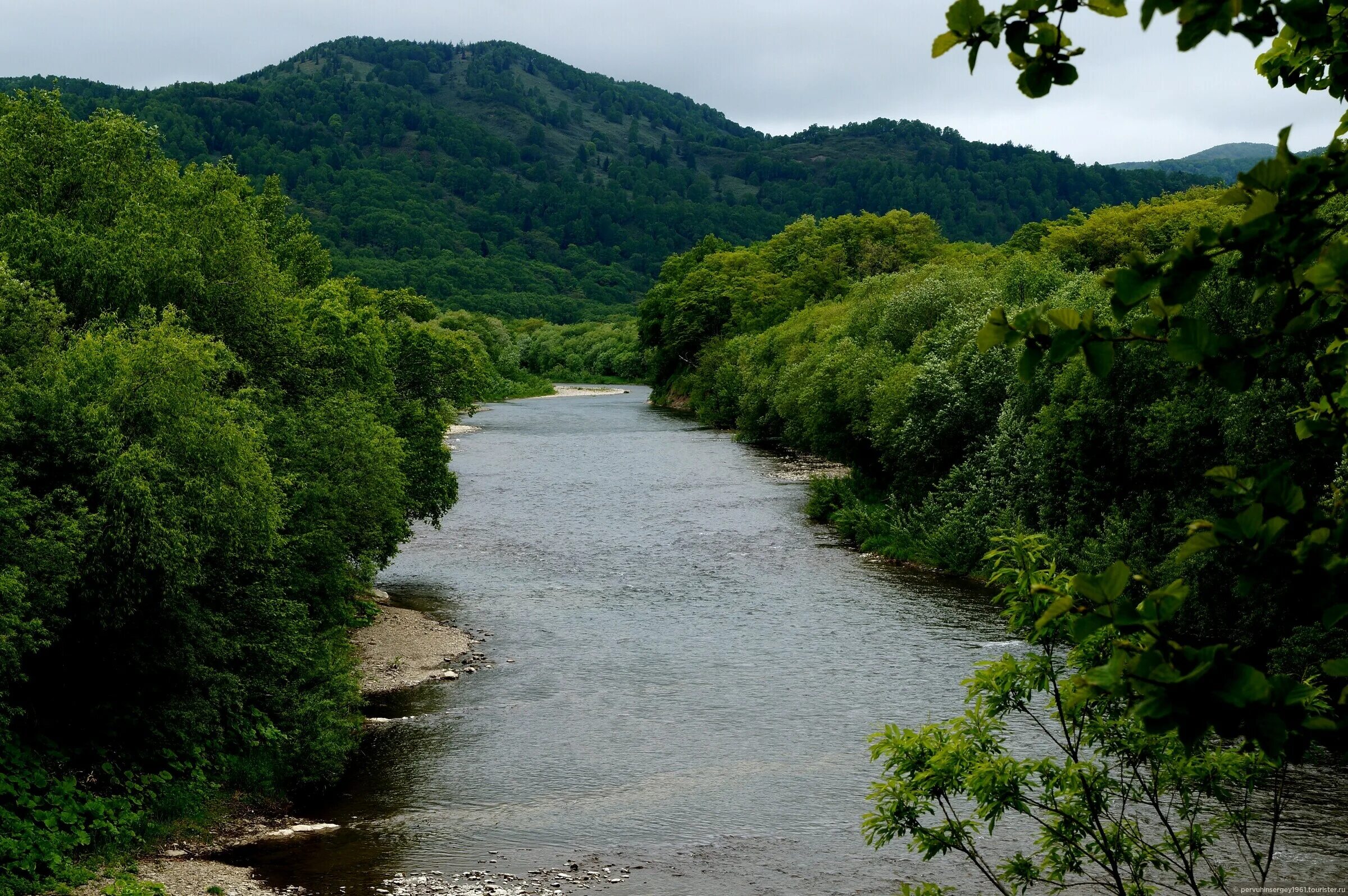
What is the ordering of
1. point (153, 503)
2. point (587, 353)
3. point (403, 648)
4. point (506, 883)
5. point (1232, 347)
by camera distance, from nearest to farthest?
point (1232, 347), point (153, 503), point (506, 883), point (403, 648), point (587, 353)

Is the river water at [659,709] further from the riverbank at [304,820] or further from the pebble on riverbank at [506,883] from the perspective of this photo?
the riverbank at [304,820]

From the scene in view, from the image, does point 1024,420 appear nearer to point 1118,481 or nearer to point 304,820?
point 1118,481

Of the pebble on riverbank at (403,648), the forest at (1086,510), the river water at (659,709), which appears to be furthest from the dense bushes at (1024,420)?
the pebble on riverbank at (403,648)

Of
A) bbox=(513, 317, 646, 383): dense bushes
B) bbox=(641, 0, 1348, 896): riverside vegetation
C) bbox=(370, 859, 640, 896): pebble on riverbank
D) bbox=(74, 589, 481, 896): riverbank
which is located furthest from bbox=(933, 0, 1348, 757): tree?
bbox=(513, 317, 646, 383): dense bushes

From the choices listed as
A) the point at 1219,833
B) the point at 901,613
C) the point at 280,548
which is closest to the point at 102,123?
the point at 280,548

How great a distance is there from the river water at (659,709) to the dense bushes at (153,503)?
210cm

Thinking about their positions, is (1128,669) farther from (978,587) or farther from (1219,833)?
(978,587)

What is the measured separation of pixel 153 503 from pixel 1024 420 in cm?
2579

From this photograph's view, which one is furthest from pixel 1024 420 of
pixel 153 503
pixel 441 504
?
pixel 153 503

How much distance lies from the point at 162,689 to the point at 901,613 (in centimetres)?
1825

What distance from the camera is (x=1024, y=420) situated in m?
35.1

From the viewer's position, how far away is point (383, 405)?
3203 centimetres

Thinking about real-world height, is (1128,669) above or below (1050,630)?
above

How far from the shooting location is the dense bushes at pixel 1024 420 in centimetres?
2427
